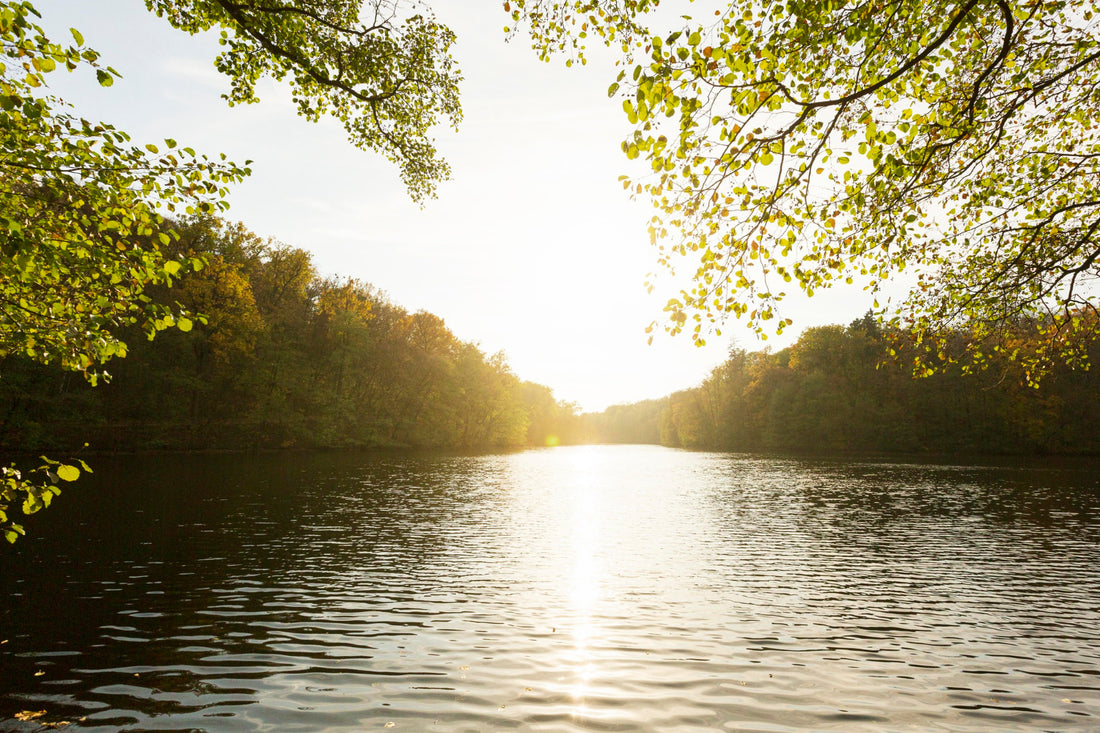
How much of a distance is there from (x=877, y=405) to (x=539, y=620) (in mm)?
100354

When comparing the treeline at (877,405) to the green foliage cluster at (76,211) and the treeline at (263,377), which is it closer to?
the treeline at (263,377)

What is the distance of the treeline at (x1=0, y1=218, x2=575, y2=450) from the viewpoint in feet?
152

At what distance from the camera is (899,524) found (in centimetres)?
2538

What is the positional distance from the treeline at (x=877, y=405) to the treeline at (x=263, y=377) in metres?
58.2

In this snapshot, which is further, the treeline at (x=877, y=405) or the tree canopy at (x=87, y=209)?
the treeline at (x=877, y=405)

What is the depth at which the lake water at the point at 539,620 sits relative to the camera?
316 inches

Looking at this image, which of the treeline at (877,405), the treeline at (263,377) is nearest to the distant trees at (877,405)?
the treeline at (877,405)

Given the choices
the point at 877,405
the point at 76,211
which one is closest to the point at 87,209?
the point at 76,211

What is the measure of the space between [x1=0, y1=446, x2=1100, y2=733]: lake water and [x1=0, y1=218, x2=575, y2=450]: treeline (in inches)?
939

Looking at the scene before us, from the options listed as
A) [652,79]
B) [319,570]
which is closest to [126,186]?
[652,79]

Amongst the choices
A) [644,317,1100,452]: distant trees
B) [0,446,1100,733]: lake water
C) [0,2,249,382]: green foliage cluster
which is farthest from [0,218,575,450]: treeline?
[644,317,1100,452]: distant trees

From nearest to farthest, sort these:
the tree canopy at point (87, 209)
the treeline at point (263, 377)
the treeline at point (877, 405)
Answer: the tree canopy at point (87, 209) < the treeline at point (263, 377) < the treeline at point (877, 405)

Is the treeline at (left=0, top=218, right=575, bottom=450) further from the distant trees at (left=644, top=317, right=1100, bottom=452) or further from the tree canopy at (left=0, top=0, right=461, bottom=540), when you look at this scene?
the distant trees at (left=644, top=317, right=1100, bottom=452)

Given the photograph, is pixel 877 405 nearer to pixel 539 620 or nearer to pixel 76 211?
pixel 539 620
